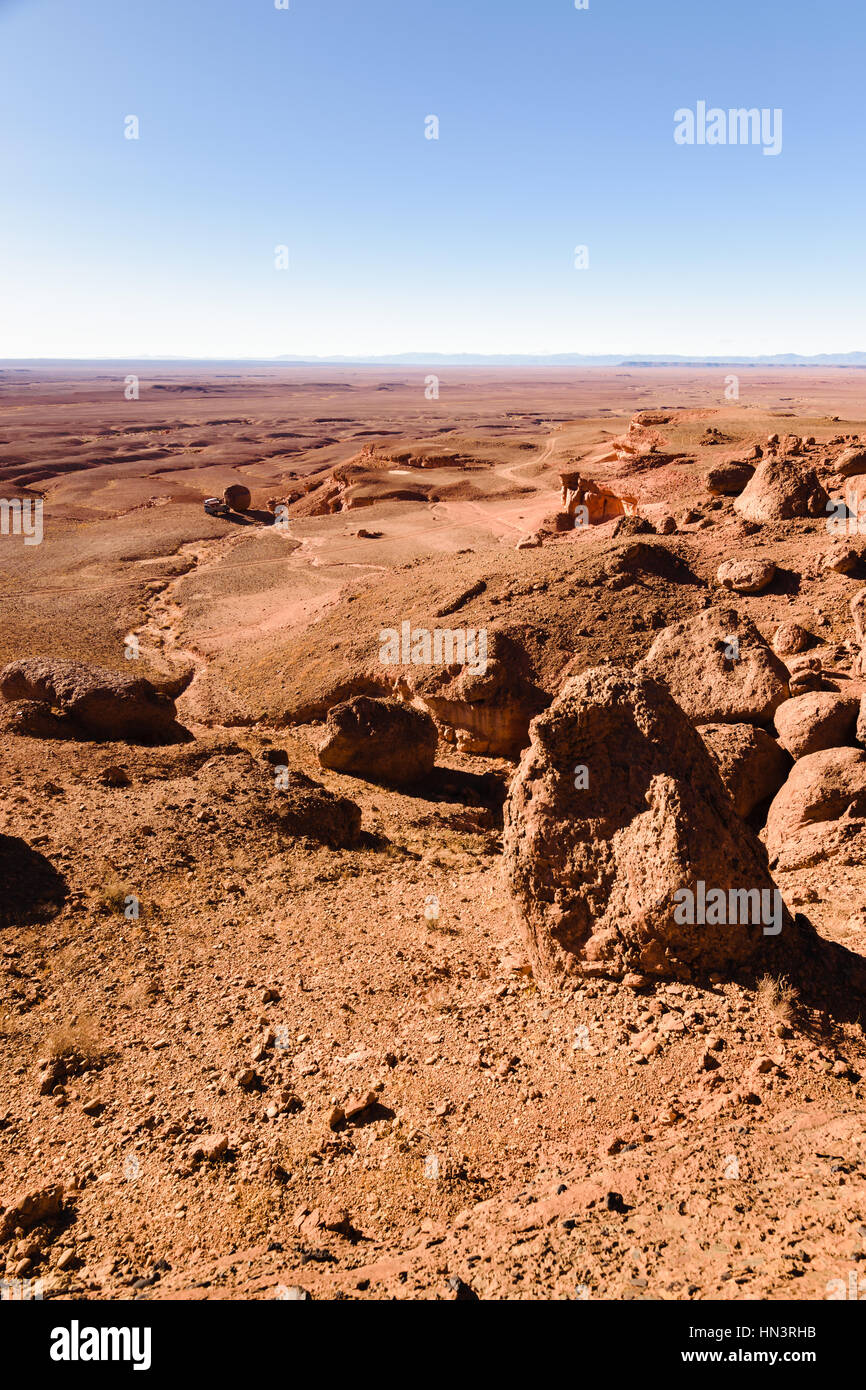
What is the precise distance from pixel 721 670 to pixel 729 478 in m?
13.0

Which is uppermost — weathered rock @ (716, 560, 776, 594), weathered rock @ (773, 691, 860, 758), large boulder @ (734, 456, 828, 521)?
large boulder @ (734, 456, 828, 521)

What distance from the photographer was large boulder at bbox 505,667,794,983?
5.30 m

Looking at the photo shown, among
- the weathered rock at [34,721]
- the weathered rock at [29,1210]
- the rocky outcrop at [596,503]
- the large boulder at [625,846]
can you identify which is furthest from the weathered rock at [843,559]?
the weathered rock at [29,1210]

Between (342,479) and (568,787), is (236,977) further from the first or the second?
(342,479)

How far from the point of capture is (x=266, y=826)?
1008 cm

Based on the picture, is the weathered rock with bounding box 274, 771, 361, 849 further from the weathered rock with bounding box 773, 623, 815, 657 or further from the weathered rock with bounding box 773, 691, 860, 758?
the weathered rock with bounding box 773, 623, 815, 657

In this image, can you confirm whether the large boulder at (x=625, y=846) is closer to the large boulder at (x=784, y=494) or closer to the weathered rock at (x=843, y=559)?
the weathered rock at (x=843, y=559)

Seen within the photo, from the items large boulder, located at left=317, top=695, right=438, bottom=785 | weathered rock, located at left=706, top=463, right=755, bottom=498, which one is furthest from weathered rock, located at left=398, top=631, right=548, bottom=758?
weathered rock, located at left=706, top=463, right=755, bottom=498

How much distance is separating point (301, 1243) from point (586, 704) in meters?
3.96

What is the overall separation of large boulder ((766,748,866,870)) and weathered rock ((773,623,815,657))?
17.0ft

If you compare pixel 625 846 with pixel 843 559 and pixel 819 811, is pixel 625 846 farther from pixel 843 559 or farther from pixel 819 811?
pixel 843 559

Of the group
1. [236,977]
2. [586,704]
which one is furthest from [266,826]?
[586,704]

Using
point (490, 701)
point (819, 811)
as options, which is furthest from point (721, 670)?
point (490, 701)

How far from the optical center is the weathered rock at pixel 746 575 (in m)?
15.7
